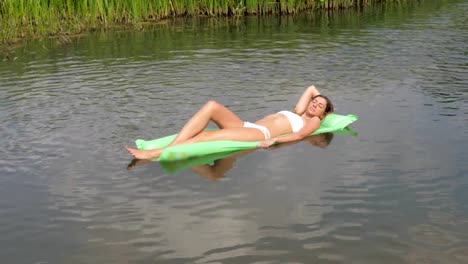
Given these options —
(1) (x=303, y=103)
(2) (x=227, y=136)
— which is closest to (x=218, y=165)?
(2) (x=227, y=136)

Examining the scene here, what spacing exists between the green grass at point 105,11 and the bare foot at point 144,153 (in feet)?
29.4

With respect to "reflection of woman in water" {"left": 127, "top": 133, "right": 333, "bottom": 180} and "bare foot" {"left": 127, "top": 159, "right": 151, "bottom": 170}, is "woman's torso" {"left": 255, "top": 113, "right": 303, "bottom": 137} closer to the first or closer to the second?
"reflection of woman in water" {"left": 127, "top": 133, "right": 333, "bottom": 180}

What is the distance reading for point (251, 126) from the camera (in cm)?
736

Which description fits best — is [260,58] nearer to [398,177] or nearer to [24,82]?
[24,82]

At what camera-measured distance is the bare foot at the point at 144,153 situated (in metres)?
6.71

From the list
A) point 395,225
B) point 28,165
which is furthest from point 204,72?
point 395,225

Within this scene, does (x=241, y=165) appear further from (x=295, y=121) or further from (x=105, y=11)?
(x=105, y=11)

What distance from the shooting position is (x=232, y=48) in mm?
13438

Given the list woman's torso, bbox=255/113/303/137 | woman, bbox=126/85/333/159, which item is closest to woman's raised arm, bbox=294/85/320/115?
woman, bbox=126/85/333/159

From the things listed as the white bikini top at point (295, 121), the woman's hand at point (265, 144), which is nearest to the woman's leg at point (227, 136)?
the woman's hand at point (265, 144)

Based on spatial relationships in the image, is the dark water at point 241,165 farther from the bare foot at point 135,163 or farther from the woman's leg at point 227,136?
Result: the woman's leg at point 227,136

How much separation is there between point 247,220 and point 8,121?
4446mm

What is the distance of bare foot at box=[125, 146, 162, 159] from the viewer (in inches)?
264

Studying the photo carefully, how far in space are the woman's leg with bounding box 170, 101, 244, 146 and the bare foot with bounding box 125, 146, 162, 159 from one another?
19 cm
